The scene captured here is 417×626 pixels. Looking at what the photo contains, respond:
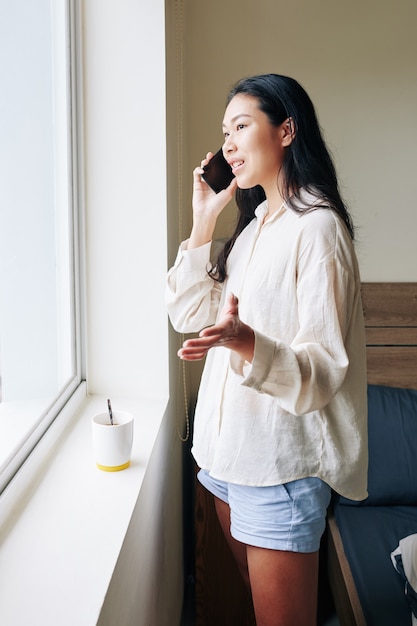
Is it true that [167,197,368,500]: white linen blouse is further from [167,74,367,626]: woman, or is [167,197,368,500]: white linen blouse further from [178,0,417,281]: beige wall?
[178,0,417,281]: beige wall

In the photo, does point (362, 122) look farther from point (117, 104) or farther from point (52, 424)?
point (52, 424)

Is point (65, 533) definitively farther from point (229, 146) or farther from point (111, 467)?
point (229, 146)

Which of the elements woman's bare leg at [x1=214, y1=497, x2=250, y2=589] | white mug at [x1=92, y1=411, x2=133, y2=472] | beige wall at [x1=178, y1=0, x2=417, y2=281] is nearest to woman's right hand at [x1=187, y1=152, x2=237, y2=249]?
white mug at [x1=92, y1=411, x2=133, y2=472]

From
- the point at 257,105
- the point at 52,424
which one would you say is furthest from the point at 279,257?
the point at 52,424

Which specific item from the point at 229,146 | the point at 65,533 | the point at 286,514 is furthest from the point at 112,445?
the point at 229,146

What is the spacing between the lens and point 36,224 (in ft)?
3.72

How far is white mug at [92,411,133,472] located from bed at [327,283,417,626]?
2.49 feet

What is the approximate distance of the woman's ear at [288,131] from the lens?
40.1 inches

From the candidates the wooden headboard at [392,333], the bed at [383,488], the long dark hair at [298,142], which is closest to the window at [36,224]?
the long dark hair at [298,142]

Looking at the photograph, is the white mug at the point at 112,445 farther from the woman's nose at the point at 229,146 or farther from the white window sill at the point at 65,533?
the woman's nose at the point at 229,146

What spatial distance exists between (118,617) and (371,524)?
43.6 inches

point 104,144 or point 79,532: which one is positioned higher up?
point 104,144

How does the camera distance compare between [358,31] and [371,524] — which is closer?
[371,524]

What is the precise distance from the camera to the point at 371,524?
1.69m
